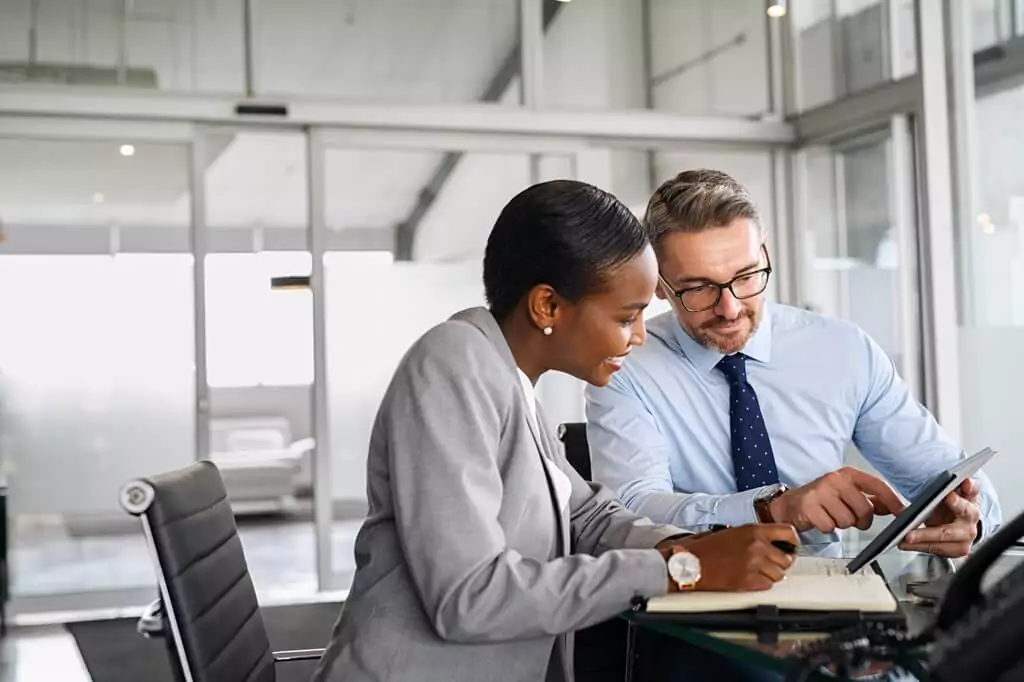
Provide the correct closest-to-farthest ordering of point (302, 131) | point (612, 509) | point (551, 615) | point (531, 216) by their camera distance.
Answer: point (551, 615) → point (531, 216) → point (612, 509) → point (302, 131)

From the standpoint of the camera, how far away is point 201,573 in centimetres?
159

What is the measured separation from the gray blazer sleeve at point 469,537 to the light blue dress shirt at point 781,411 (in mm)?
719

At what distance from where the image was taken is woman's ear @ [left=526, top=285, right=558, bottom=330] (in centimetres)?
141

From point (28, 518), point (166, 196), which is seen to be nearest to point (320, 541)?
point (28, 518)

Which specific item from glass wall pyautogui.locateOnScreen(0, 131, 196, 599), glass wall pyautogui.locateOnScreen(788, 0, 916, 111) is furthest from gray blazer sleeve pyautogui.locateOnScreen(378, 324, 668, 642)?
A: glass wall pyautogui.locateOnScreen(788, 0, 916, 111)

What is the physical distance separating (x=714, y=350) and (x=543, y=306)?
757 mm

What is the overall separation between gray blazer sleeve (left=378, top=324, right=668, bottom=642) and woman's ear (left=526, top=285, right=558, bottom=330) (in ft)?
0.41

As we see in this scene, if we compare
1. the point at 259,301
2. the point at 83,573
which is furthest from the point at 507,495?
the point at 83,573

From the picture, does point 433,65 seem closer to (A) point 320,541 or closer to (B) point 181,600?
(A) point 320,541

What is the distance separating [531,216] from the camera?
4.61 ft

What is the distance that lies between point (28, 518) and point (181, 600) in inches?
179

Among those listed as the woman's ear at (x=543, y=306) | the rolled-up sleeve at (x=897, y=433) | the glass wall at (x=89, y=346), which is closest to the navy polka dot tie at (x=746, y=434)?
the rolled-up sleeve at (x=897, y=433)

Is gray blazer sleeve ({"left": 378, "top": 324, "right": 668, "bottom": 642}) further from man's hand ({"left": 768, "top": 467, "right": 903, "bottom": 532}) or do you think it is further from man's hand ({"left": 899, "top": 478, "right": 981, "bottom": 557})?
man's hand ({"left": 899, "top": 478, "right": 981, "bottom": 557})

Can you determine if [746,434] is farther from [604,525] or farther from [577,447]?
[604,525]
